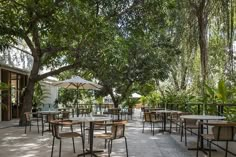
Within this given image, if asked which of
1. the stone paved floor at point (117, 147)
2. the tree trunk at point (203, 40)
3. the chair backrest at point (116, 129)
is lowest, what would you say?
the stone paved floor at point (117, 147)

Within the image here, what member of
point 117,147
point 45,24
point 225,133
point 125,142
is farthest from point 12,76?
point 225,133

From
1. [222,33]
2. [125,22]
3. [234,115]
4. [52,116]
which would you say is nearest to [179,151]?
[234,115]

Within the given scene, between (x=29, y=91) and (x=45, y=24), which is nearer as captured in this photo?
(x=45, y=24)

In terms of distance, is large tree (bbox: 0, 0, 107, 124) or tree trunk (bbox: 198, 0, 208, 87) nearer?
large tree (bbox: 0, 0, 107, 124)

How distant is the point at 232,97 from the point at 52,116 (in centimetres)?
570

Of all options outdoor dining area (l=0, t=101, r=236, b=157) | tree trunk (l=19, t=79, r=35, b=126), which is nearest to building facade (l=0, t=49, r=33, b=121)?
tree trunk (l=19, t=79, r=35, b=126)

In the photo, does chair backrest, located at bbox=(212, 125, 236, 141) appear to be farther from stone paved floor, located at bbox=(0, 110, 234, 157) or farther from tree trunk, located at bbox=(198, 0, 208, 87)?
tree trunk, located at bbox=(198, 0, 208, 87)

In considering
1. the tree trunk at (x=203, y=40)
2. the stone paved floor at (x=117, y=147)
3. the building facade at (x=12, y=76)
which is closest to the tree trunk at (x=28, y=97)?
the building facade at (x=12, y=76)

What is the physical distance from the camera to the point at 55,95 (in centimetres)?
2356

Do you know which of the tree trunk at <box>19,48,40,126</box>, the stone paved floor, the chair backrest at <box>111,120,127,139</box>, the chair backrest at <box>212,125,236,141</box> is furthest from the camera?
the tree trunk at <box>19,48,40,126</box>

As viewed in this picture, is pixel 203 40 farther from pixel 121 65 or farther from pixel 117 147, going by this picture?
pixel 117 147

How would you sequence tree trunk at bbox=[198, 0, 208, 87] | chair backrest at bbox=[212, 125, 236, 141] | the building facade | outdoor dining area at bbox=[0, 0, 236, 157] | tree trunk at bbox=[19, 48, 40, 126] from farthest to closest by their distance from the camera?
the building facade < tree trunk at bbox=[19, 48, 40, 126] < tree trunk at bbox=[198, 0, 208, 87] < outdoor dining area at bbox=[0, 0, 236, 157] < chair backrest at bbox=[212, 125, 236, 141]

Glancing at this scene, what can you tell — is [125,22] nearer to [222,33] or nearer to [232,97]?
[222,33]

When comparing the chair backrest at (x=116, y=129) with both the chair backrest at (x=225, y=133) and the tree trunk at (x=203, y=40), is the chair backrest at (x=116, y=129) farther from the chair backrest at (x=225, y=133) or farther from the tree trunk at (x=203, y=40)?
the tree trunk at (x=203, y=40)
